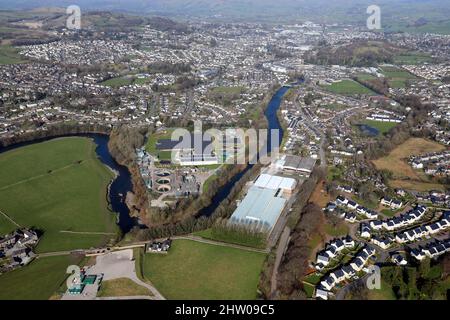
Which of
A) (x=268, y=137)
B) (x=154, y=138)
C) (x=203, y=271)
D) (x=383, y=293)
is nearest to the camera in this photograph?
(x=383, y=293)

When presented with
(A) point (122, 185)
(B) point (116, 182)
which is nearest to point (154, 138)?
(B) point (116, 182)

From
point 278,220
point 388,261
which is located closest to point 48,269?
point 278,220

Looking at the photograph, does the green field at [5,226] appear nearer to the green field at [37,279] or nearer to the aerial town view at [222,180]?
the aerial town view at [222,180]

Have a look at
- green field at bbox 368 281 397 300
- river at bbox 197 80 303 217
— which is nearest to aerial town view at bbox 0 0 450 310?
green field at bbox 368 281 397 300

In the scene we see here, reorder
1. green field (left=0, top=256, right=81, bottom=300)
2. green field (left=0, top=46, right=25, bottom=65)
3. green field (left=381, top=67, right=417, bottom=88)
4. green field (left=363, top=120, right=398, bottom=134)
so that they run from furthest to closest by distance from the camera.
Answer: green field (left=0, top=46, right=25, bottom=65)
green field (left=381, top=67, right=417, bottom=88)
green field (left=363, top=120, right=398, bottom=134)
green field (left=0, top=256, right=81, bottom=300)

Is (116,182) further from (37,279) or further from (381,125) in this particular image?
(381,125)

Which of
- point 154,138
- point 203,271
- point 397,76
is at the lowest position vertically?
point 203,271
